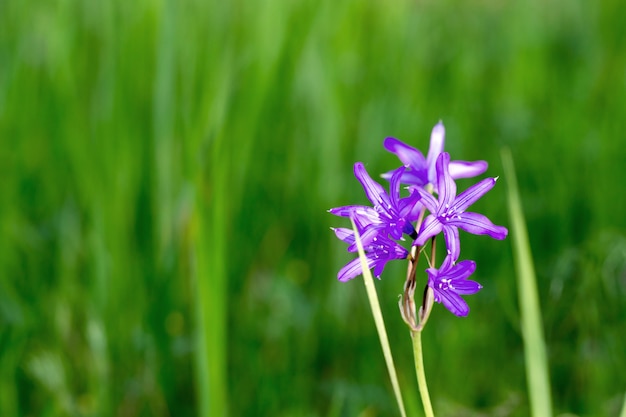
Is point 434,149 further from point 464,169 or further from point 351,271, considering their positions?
point 351,271

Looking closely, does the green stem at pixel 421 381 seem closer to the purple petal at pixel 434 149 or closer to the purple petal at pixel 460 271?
the purple petal at pixel 460 271

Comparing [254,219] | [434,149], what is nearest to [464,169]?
[434,149]

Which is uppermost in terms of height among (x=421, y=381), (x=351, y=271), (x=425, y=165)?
(x=425, y=165)

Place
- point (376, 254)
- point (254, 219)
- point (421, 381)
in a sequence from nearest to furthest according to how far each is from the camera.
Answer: point (421, 381)
point (376, 254)
point (254, 219)

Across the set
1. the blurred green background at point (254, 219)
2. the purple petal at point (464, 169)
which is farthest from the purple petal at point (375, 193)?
the blurred green background at point (254, 219)

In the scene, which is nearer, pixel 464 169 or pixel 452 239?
pixel 452 239

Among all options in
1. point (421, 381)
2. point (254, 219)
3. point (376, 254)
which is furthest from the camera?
point (254, 219)

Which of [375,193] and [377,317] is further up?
[375,193]
